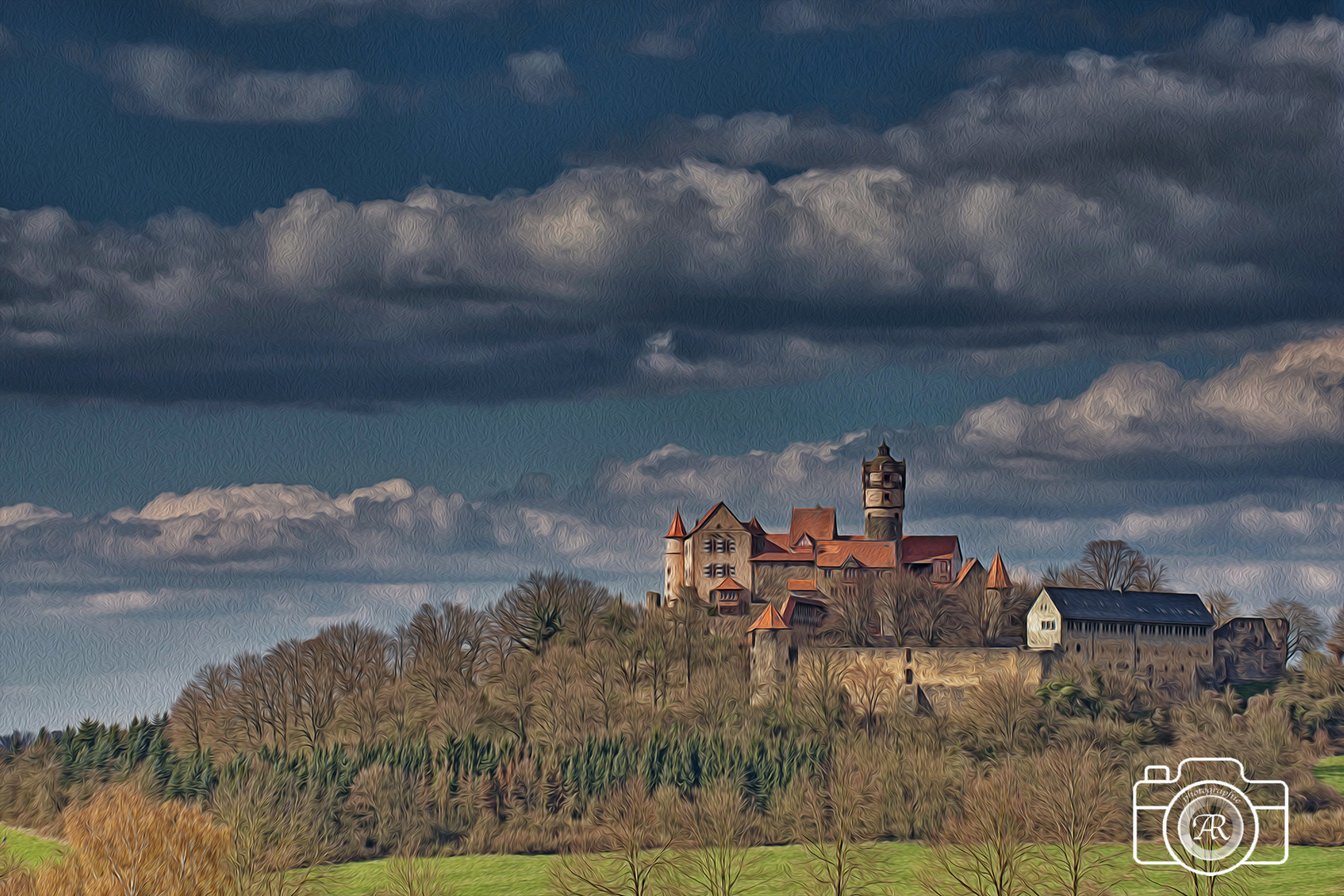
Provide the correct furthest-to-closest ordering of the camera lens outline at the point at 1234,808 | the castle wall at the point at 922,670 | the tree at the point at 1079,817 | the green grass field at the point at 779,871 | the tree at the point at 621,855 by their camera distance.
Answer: the castle wall at the point at 922,670 → the tree at the point at 621,855 → the green grass field at the point at 779,871 → the tree at the point at 1079,817 → the camera lens outline at the point at 1234,808

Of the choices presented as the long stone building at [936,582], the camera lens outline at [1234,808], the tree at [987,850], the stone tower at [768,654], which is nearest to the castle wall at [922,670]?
the long stone building at [936,582]

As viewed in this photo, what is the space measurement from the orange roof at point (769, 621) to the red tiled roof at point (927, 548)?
8.47 meters

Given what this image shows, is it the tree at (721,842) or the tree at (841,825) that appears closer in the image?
the tree at (721,842)

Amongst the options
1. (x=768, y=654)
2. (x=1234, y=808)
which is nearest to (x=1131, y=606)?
(x=768, y=654)

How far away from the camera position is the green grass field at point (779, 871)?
41750mm

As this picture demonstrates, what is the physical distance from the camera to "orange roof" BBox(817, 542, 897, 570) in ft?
227

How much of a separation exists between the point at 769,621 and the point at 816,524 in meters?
9.70

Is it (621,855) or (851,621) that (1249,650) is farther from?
(621,855)

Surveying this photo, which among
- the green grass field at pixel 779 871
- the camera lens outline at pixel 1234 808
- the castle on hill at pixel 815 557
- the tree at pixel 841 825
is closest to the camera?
the camera lens outline at pixel 1234 808

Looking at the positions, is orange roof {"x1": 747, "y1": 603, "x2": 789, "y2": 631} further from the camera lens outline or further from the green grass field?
the camera lens outline

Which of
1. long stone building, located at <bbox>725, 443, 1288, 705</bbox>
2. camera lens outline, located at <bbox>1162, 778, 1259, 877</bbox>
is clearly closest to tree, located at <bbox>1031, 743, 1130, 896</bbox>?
camera lens outline, located at <bbox>1162, 778, 1259, 877</bbox>

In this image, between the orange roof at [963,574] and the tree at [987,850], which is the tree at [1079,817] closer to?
the tree at [987,850]

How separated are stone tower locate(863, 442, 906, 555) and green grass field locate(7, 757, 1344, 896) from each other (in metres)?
20.4

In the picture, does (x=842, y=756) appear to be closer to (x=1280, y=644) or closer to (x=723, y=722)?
(x=723, y=722)
